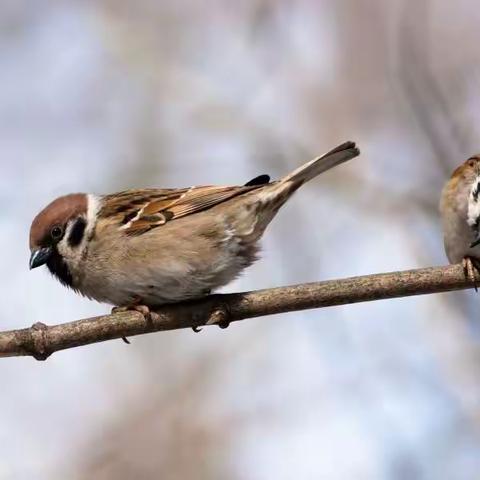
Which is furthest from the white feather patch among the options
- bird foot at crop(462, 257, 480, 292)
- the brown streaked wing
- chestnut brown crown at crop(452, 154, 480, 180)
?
the brown streaked wing

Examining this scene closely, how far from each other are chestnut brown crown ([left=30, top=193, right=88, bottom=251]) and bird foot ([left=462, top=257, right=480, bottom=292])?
5.73ft

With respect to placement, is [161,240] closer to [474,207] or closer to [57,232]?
[57,232]

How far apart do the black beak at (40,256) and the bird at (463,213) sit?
1839 mm

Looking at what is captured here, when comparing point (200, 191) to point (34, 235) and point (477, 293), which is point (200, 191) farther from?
point (477, 293)

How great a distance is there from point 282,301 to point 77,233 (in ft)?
4.10

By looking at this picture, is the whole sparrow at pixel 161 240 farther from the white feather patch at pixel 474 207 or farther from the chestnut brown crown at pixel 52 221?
the white feather patch at pixel 474 207

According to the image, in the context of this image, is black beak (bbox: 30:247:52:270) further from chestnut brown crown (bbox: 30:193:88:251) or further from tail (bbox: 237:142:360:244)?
tail (bbox: 237:142:360:244)

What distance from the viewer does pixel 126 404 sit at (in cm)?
638

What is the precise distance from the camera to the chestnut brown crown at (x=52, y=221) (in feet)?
13.4

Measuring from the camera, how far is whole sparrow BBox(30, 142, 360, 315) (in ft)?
13.1

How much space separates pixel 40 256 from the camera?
4078 millimetres

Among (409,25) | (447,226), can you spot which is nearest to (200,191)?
(447,226)

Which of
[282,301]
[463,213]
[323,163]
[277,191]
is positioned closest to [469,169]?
[463,213]

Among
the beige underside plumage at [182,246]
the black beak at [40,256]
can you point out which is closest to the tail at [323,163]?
the beige underside plumage at [182,246]
